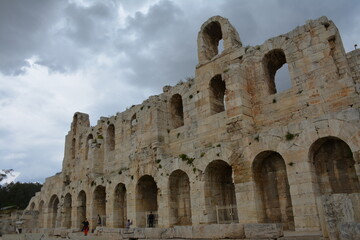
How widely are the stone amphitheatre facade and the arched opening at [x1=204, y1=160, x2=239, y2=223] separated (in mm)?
51

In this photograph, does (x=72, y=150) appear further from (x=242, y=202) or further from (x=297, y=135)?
(x=297, y=135)

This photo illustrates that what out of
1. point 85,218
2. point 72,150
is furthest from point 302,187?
point 72,150

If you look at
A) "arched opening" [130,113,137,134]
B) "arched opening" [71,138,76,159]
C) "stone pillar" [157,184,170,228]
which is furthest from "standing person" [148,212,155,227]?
"arched opening" [71,138,76,159]

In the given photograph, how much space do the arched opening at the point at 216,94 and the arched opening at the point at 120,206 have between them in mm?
8594

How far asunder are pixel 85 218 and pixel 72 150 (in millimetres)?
8108

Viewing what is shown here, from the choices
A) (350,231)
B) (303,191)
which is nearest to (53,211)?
(303,191)

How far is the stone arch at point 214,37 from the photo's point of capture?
691 inches

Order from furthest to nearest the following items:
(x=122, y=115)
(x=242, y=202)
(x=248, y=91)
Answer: (x=122, y=115) < (x=248, y=91) < (x=242, y=202)

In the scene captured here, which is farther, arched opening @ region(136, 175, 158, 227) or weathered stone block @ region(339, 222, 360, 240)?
arched opening @ region(136, 175, 158, 227)

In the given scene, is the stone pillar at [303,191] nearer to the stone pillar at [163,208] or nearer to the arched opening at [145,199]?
the stone pillar at [163,208]

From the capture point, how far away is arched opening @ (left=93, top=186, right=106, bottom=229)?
22.8m

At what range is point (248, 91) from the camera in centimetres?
1549

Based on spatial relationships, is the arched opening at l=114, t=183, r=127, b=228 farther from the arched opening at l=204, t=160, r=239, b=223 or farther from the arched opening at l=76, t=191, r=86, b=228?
the arched opening at l=204, t=160, r=239, b=223

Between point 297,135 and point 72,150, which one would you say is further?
point 72,150
